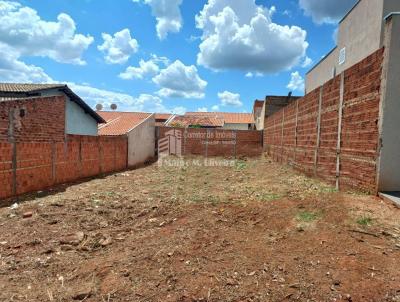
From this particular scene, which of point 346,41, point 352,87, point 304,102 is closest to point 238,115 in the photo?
point 346,41

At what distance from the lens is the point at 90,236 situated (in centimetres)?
435

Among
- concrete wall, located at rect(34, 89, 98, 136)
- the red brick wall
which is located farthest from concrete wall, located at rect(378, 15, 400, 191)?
concrete wall, located at rect(34, 89, 98, 136)

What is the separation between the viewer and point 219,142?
763 inches

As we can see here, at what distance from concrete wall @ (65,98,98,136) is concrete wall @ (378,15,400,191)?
13.9 metres

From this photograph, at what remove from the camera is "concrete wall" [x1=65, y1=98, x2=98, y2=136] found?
48.5 feet

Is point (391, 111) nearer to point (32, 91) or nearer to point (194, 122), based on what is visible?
point (32, 91)

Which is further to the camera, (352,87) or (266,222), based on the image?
(352,87)

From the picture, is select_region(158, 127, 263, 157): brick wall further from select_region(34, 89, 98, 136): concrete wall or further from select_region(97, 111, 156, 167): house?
select_region(34, 89, 98, 136): concrete wall

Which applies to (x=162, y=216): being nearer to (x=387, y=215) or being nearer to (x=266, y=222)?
(x=266, y=222)

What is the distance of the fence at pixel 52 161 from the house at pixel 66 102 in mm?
1336

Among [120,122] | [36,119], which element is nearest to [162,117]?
[120,122]

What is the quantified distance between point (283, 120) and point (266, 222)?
29.1ft

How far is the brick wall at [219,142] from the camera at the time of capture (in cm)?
1905

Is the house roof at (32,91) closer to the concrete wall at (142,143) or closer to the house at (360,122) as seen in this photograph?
the concrete wall at (142,143)
